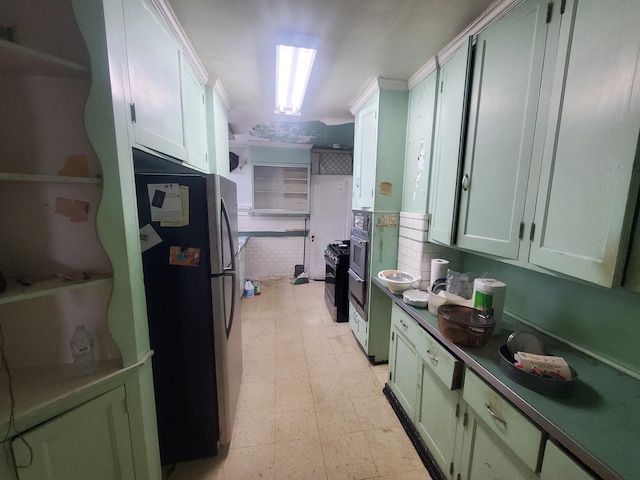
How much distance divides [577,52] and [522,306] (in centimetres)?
128

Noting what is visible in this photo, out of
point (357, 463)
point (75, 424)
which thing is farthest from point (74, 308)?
point (357, 463)

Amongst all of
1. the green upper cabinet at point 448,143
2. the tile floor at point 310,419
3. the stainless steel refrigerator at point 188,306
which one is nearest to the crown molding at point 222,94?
the stainless steel refrigerator at point 188,306

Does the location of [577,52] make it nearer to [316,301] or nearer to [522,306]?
[522,306]

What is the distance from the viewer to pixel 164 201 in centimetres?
135

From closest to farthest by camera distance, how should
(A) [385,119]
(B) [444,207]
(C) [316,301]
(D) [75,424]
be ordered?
(D) [75,424] → (B) [444,207] → (A) [385,119] → (C) [316,301]

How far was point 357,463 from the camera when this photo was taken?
155cm

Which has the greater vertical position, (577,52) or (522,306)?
(577,52)

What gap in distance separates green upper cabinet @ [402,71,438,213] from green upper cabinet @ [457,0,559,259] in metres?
0.40

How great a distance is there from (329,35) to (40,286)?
187 centimetres

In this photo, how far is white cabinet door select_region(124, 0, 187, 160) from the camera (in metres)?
1.07

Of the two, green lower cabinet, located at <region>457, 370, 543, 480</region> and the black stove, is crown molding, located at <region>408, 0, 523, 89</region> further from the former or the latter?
the black stove

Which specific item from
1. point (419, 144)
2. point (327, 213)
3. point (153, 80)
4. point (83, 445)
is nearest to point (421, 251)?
point (419, 144)

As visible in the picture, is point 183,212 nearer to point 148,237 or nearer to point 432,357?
point 148,237

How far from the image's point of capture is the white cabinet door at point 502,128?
1.15 m
